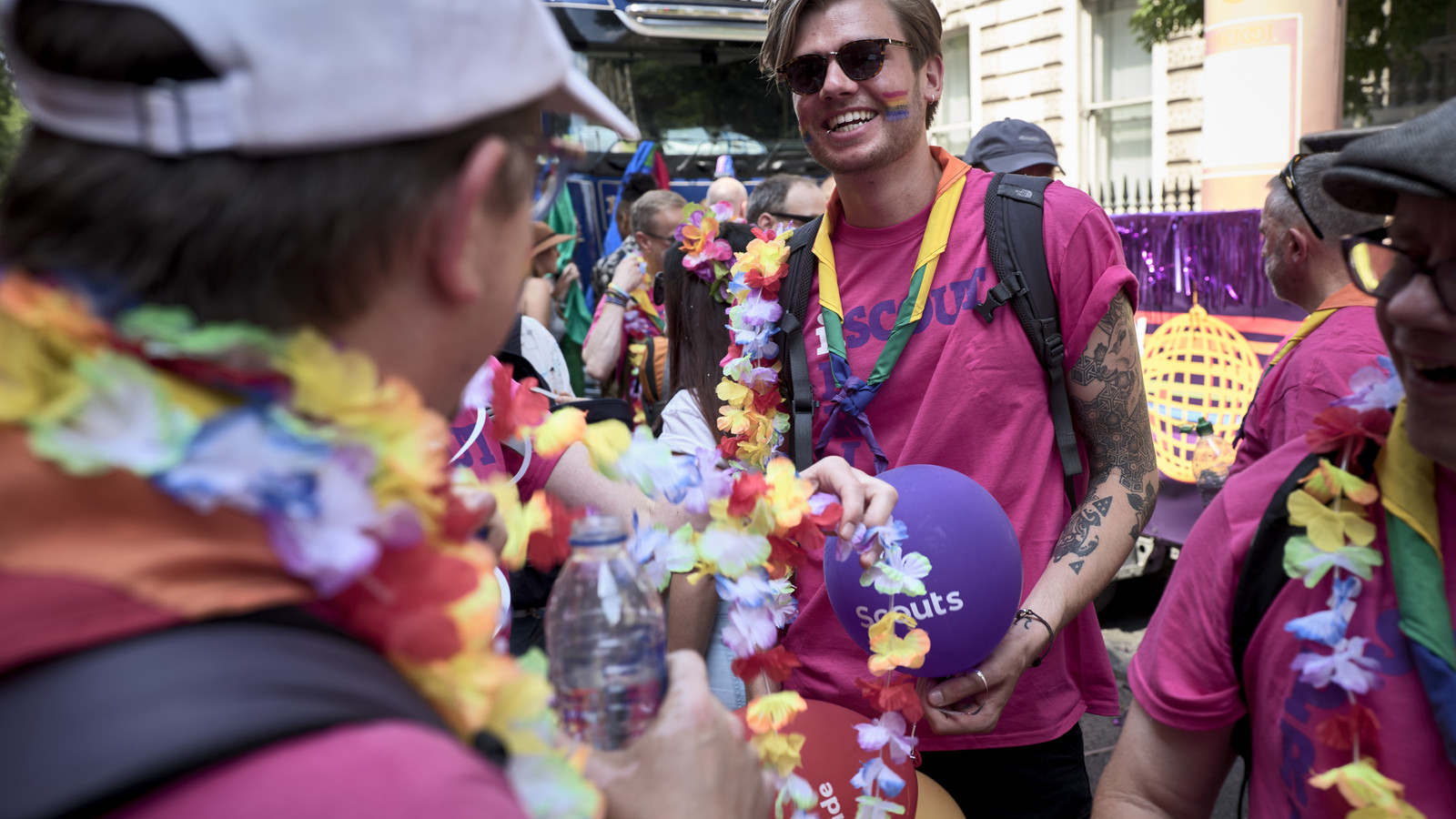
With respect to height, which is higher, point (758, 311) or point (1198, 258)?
point (758, 311)

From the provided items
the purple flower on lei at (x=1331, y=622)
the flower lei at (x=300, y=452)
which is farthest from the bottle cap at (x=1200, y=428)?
the flower lei at (x=300, y=452)

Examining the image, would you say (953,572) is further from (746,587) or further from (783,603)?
(783,603)

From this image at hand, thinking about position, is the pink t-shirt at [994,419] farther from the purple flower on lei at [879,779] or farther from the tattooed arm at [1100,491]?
the purple flower on lei at [879,779]

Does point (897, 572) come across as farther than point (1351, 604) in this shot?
Result: Yes

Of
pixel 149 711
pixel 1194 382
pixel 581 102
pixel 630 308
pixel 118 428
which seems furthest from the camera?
pixel 630 308

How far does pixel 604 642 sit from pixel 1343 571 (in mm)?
1091

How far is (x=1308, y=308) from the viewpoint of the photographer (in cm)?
325

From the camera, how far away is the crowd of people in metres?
0.66

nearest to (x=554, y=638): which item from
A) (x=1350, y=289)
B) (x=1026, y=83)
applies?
(x=1350, y=289)

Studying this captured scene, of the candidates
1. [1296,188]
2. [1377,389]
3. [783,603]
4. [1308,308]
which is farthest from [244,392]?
[1308,308]

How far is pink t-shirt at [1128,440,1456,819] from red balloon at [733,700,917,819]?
555 millimetres

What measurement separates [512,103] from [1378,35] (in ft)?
46.6

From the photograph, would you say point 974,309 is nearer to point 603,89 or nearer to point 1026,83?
point 603,89

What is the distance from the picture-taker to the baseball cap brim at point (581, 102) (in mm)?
993
